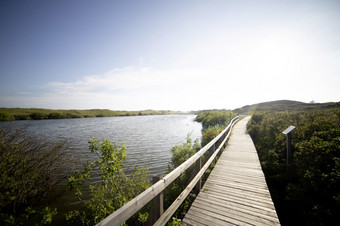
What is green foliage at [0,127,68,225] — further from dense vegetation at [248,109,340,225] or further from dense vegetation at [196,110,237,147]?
dense vegetation at [196,110,237,147]

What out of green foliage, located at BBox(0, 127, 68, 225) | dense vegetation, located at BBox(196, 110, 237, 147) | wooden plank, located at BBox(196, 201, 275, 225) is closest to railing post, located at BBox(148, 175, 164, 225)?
wooden plank, located at BBox(196, 201, 275, 225)

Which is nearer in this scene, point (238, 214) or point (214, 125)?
point (238, 214)

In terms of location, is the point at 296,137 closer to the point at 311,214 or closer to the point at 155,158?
the point at 311,214

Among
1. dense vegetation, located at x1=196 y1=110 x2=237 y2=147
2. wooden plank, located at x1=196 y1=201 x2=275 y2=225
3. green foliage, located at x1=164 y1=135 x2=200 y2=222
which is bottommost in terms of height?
green foliage, located at x1=164 y1=135 x2=200 y2=222

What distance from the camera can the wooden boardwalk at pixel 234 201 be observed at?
319cm

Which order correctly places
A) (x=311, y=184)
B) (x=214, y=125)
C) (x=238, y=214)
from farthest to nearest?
(x=214, y=125) → (x=311, y=184) → (x=238, y=214)

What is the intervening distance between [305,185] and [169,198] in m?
4.22

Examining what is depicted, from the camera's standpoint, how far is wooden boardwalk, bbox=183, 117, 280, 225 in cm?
319

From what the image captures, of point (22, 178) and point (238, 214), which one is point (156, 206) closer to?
point (238, 214)

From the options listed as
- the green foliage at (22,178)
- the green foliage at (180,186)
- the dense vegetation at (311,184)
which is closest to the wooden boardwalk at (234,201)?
the green foliage at (180,186)

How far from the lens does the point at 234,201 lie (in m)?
3.86

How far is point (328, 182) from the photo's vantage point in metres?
3.79

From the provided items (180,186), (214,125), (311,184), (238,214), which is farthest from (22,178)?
(214,125)

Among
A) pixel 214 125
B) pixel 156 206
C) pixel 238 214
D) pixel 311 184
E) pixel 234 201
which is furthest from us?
pixel 214 125
